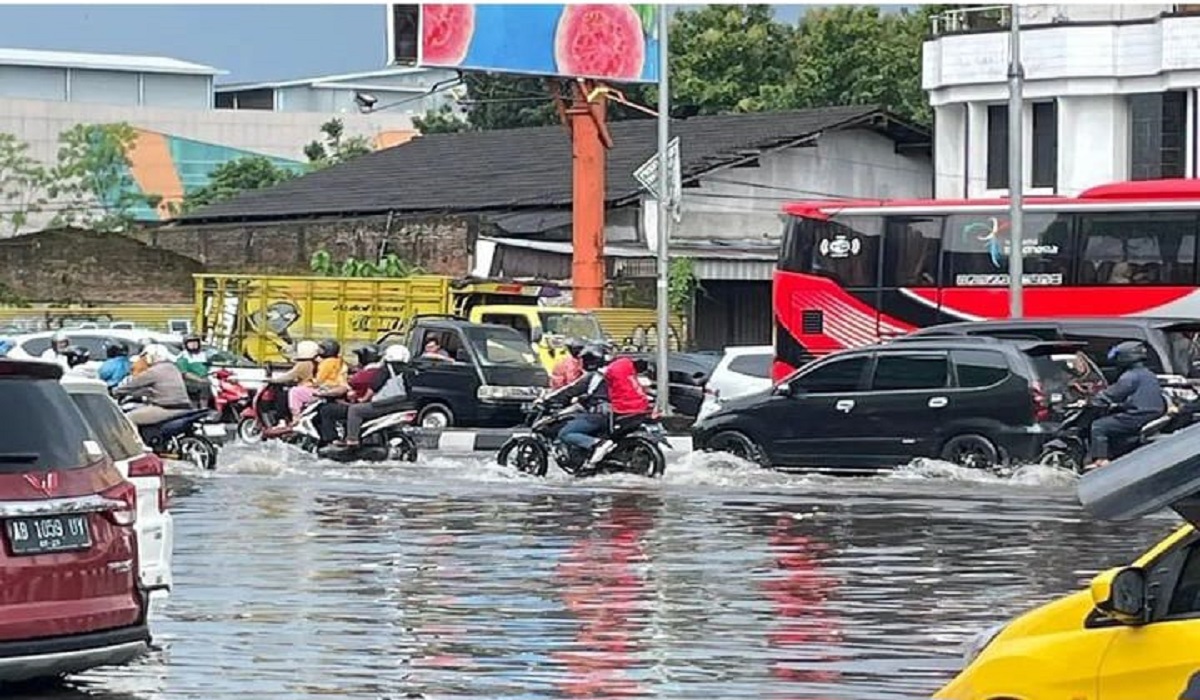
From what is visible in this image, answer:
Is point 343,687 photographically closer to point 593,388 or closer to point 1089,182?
point 593,388

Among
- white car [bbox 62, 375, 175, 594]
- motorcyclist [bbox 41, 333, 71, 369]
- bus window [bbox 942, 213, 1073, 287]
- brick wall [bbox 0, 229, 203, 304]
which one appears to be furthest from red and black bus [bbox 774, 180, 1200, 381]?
brick wall [bbox 0, 229, 203, 304]

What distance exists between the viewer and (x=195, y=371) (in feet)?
106

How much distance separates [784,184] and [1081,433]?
27.9 meters

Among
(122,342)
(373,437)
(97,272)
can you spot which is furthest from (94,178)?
(373,437)

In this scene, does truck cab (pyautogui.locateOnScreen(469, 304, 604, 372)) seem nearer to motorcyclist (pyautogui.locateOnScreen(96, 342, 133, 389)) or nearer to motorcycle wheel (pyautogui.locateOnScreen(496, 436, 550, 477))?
motorcyclist (pyautogui.locateOnScreen(96, 342, 133, 389))

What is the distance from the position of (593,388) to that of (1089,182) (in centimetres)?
2441

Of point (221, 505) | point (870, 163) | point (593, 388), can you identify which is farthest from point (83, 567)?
point (870, 163)

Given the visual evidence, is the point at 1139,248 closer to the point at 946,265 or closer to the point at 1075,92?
the point at 946,265

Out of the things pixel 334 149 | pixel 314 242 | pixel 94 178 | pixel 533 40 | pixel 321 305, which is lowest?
pixel 321 305

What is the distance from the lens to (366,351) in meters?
29.8

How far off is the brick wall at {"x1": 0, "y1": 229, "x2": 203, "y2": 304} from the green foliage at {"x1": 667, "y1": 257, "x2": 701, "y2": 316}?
541 inches

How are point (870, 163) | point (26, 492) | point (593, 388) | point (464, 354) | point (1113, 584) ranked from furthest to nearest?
point (870, 163) < point (464, 354) < point (593, 388) < point (26, 492) < point (1113, 584)

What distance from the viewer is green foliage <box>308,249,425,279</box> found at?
155ft

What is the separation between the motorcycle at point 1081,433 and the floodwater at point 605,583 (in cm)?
28
